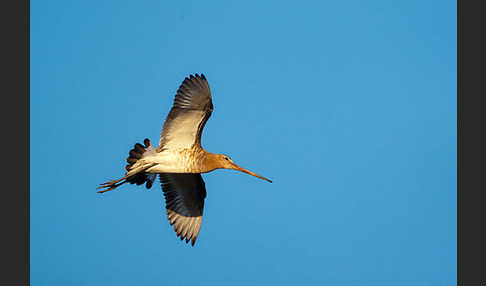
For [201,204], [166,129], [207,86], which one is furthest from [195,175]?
[207,86]

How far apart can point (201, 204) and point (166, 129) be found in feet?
5.48

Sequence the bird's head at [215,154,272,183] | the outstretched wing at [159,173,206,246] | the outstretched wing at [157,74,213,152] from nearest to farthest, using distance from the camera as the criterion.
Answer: the outstretched wing at [157,74,213,152] < the bird's head at [215,154,272,183] < the outstretched wing at [159,173,206,246]

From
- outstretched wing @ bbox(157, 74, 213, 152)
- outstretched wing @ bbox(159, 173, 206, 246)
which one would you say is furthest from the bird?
outstretched wing @ bbox(159, 173, 206, 246)

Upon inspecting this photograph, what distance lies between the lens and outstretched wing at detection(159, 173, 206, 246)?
31.2ft

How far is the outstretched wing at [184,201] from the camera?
9.52 meters

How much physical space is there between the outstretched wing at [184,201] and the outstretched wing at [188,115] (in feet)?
3.23

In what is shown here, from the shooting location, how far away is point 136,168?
8.59m

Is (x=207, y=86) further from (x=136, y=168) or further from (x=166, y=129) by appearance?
(x=136, y=168)

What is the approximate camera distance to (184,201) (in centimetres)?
970

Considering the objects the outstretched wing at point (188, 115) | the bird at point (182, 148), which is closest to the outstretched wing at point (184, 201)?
the bird at point (182, 148)

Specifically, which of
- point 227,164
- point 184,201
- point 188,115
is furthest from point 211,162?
point 184,201

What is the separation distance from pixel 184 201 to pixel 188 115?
1837 mm

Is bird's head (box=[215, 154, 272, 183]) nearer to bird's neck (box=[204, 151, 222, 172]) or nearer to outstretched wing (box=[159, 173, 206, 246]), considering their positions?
bird's neck (box=[204, 151, 222, 172])

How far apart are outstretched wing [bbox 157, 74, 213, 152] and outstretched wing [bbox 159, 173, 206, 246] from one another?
3.23 ft
